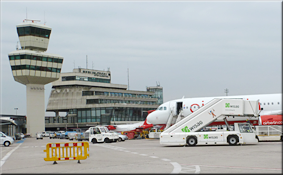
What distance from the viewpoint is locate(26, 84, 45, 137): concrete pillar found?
100750 mm

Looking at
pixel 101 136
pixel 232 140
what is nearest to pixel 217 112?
pixel 232 140

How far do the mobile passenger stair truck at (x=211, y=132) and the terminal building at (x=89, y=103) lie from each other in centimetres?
8240

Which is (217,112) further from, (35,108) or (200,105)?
(35,108)

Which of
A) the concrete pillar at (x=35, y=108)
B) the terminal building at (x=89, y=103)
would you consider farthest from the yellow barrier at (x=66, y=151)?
the terminal building at (x=89, y=103)

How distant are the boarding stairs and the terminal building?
82355 millimetres

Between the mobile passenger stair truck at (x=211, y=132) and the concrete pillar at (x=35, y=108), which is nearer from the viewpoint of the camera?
the mobile passenger stair truck at (x=211, y=132)

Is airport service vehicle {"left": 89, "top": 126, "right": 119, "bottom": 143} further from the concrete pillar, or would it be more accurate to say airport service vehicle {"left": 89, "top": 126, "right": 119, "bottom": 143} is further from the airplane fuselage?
the concrete pillar

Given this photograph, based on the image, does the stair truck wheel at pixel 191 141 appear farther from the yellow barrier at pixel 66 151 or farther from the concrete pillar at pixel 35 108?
the concrete pillar at pixel 35 108

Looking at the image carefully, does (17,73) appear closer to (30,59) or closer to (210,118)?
(30,59)

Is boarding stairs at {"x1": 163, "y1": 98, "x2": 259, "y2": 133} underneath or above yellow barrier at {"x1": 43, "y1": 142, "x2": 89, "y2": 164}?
above

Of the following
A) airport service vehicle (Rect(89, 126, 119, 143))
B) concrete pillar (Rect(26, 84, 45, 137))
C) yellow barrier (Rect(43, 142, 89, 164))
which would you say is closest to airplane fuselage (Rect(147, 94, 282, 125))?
airport service vehicle (Rect(89, 126, 119, 143))

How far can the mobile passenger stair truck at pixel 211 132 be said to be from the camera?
27172 mm

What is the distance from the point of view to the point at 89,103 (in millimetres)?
116000

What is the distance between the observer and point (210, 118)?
29094mm
